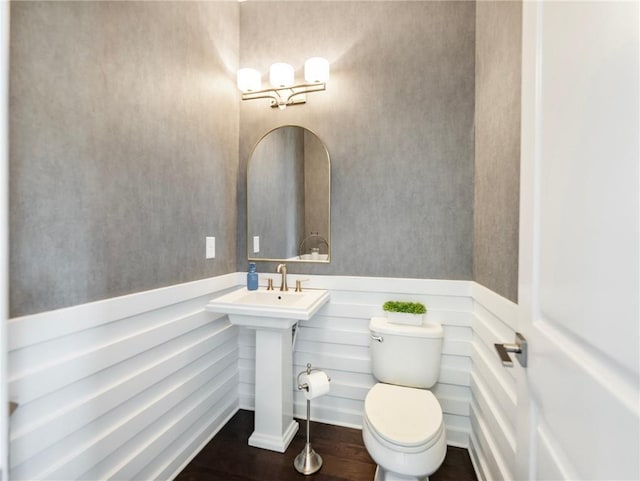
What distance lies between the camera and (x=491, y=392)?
1.34 meters

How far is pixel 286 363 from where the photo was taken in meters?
1.74

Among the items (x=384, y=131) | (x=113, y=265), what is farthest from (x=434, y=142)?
(x=113, y=265)

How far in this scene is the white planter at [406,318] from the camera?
5.39ft

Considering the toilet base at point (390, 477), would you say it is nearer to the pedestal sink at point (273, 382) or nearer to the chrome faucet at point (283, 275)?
the pedestal sink at point (273, 382)

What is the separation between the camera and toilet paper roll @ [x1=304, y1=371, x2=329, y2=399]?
1.54 m

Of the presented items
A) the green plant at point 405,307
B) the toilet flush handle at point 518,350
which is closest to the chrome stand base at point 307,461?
the green plant at point 405,307

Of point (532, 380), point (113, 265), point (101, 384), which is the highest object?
point (113, 265)

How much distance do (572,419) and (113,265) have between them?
1459mm

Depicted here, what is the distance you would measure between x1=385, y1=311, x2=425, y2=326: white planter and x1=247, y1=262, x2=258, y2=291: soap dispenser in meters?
0.86

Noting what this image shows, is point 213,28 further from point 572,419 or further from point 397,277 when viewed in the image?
point 572,419

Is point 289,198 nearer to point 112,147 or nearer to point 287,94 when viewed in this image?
point 287,94

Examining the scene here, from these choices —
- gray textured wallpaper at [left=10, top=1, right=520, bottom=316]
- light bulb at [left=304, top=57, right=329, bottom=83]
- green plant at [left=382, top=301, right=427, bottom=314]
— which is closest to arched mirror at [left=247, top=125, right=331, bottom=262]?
gray textured wallpaper at [left=10, top=1, right=520, bottom=316]

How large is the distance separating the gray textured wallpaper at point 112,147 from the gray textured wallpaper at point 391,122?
573mm

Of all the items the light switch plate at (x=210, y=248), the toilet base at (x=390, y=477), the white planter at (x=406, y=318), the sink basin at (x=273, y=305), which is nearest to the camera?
the toilet base at (x=390, y=477)
